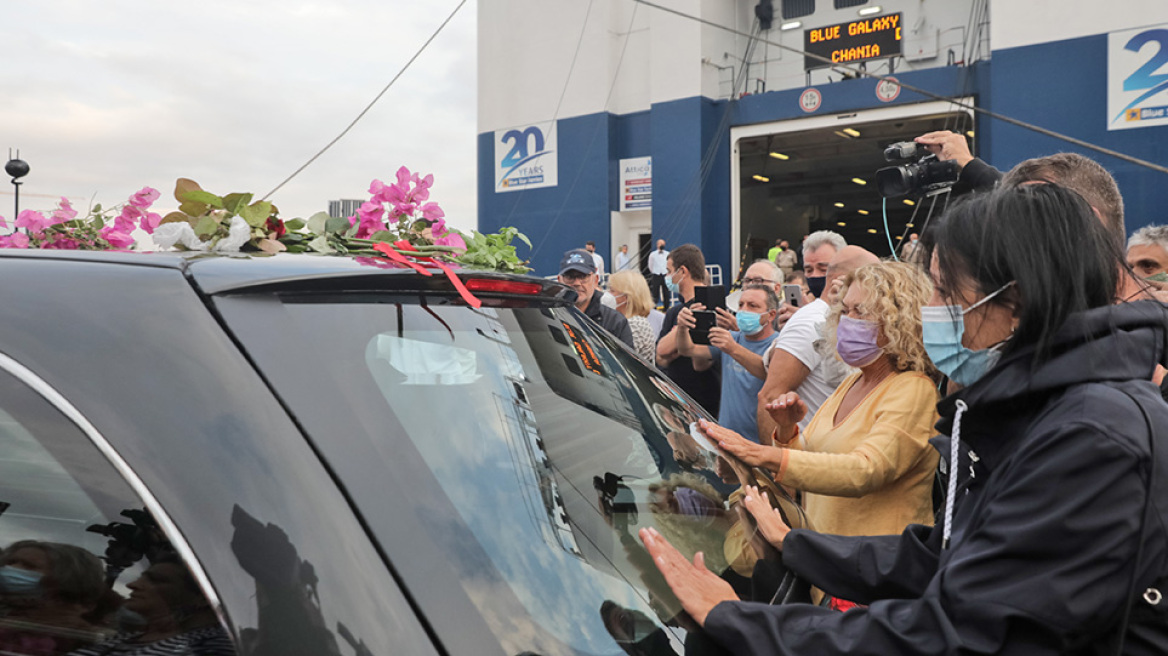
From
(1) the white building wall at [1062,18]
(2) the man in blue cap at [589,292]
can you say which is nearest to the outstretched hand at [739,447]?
(2) the man in blue cap at [589,292]

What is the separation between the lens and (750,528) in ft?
5.87

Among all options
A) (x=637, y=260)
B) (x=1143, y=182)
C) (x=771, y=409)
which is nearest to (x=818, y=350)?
(x=771, y=409)

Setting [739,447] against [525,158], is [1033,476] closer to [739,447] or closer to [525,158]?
[739,447]

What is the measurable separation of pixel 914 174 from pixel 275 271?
3.38 m

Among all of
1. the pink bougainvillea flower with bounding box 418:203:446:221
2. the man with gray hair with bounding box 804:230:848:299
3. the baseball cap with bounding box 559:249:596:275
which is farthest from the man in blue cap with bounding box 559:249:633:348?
the pink bougainvillea flower with bounding box 418:203:446:221

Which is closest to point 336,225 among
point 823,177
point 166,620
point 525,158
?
point 166,620

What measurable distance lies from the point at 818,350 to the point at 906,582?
6.65ft

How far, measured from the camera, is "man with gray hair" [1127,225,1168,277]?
4.83 meters

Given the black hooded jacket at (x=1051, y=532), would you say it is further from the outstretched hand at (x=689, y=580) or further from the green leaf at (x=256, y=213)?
the green leaf at (x=256, y=213)

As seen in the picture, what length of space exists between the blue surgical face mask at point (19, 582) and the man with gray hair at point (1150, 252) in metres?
5.37

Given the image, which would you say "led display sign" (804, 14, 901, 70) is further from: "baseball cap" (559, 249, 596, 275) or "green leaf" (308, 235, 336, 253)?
"green leaf" (308, 235, 336, 253)

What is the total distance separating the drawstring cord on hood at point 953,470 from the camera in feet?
4.95

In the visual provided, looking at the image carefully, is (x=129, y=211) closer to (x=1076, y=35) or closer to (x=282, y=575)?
(x=282, y=575)

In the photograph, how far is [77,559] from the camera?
1.13 metres
